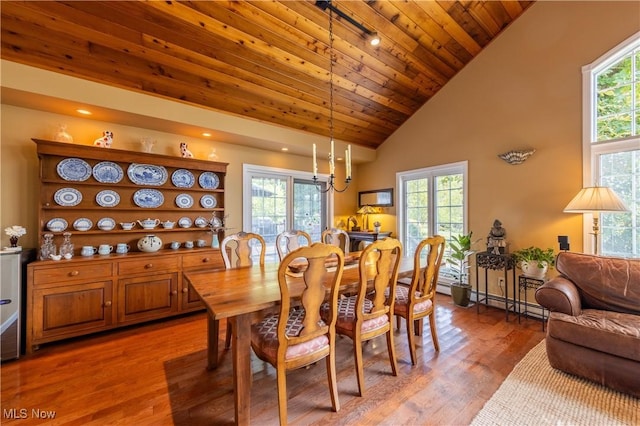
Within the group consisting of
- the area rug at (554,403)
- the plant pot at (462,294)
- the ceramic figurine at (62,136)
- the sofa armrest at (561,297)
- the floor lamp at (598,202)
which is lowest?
the area rug at (554,403)

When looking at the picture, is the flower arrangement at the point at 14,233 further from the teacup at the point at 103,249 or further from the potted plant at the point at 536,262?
the potted plant at the point at 536,262

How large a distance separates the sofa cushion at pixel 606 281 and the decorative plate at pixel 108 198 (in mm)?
4836

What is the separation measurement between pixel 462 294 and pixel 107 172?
4727 mm

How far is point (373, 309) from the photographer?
79.4 inches

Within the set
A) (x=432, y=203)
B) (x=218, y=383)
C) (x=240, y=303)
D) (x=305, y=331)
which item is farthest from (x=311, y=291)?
(x=432, y=203)

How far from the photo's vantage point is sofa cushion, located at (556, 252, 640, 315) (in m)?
2.16

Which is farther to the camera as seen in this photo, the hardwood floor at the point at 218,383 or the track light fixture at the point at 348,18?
the track light fixture at the point at 348,18

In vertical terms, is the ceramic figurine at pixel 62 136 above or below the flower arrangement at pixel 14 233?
above

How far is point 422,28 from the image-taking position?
10.5ft

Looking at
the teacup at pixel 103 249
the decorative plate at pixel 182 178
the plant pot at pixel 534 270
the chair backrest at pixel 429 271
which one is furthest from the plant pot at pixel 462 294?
the teacup at pixel 103 249

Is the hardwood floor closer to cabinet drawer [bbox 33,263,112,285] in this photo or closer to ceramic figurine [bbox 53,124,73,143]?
cabinet drawer [bbox 33,263,112,285]

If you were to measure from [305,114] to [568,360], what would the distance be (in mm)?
3906

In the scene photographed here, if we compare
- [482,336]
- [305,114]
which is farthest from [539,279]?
[305,114]

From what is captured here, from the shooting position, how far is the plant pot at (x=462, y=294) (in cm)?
360
